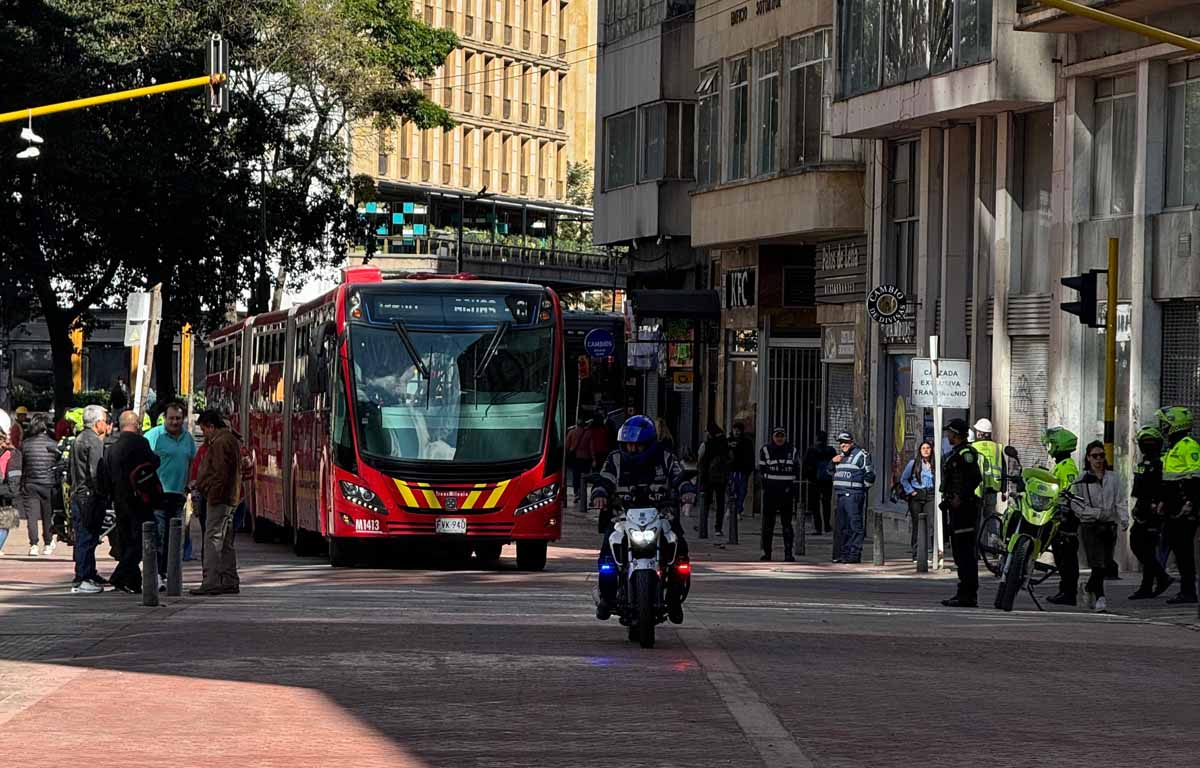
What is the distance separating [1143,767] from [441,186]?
106m

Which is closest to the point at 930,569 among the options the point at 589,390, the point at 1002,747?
the point at 1002,747

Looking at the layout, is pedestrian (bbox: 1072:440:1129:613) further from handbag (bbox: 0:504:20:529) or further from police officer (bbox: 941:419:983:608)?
handbag (bbox: 0:504:20:529)

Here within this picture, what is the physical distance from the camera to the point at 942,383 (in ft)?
94.8

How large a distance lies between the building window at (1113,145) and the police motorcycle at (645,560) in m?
14.4

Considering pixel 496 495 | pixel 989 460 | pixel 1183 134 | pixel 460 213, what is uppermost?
pixel 460 213

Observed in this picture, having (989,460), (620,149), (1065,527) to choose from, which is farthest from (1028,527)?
(620,149)

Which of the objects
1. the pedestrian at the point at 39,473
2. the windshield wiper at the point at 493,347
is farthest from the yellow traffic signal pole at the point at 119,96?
the windshield wiper at the point at 493,347

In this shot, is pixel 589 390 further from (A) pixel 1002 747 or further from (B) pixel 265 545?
(A) pixel 1002 747

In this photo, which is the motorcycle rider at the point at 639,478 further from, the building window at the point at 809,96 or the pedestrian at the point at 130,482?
the building window at the point at 809,96

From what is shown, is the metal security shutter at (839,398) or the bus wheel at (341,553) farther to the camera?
the metal security shutter at (839,398)

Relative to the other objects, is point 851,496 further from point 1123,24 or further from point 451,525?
point 1123,24

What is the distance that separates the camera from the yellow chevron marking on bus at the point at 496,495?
86.3 feet

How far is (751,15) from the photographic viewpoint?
43000 mm

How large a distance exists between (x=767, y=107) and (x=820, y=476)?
300 inches
